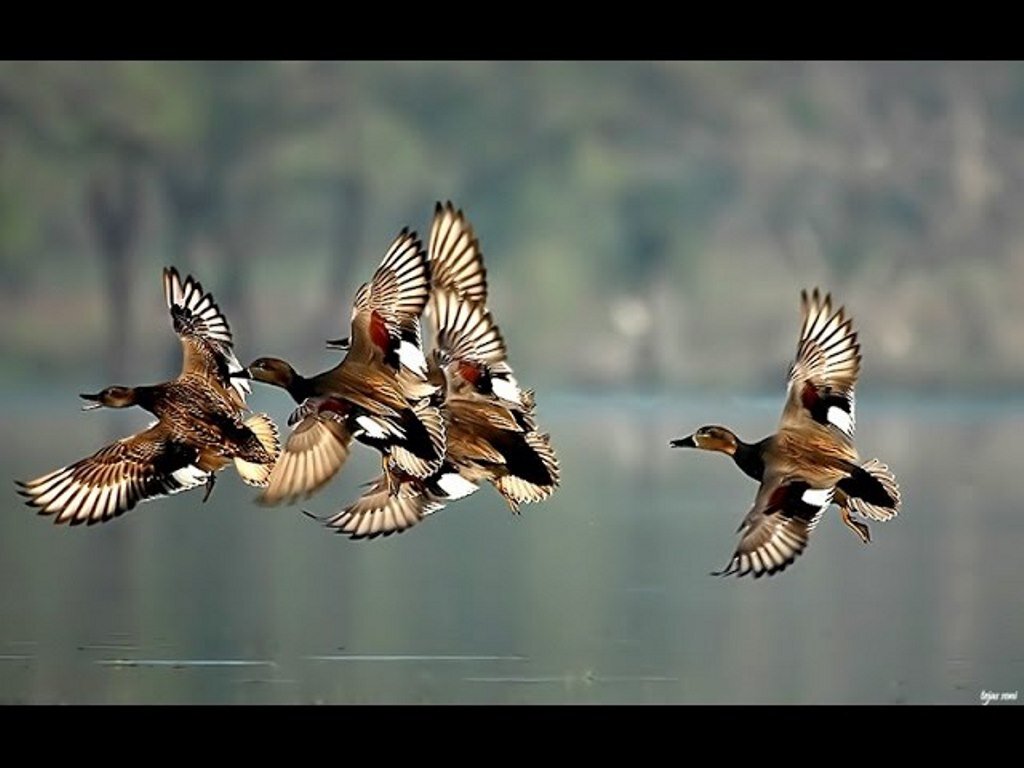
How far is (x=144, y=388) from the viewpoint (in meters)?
5.29

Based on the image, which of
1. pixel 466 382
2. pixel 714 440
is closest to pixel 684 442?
pixel 714 440

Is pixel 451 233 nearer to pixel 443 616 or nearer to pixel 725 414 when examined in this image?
pixel 443 616

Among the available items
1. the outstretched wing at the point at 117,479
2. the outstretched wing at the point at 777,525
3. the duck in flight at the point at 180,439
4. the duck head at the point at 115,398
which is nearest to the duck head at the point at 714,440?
the outstretched wing at the point at 777,525

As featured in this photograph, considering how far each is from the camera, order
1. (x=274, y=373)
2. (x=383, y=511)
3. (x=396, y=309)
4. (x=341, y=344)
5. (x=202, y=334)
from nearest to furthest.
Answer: (x=274, y=373)
(x=396, y=309)
(x=341, y=344)
(x=202, y=334)
(x=383, y=511)

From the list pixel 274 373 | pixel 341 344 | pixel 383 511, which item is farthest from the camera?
pixel 383 511

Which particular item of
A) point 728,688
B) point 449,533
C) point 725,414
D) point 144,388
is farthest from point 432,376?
point 725,414

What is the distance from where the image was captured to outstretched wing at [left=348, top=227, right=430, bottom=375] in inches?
205

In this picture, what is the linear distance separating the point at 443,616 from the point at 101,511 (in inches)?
46.7

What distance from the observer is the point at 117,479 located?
16.9 feet

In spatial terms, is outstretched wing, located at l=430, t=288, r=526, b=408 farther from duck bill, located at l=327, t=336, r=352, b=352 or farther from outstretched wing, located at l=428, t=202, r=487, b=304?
duck bill, located at l=327, t=336, r=352, b=352

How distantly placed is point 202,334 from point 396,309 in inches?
22.0

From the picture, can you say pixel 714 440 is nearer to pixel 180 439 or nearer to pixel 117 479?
pixel 180 439
